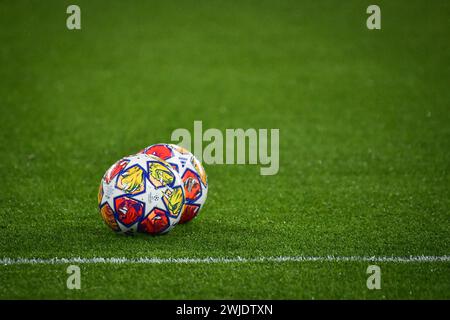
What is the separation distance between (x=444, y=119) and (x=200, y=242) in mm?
8018

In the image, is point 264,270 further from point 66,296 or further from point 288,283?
point 66,296

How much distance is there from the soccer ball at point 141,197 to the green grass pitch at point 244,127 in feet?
0.64

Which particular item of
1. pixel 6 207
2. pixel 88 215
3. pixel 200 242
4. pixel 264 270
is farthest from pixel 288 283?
pixel 6 207

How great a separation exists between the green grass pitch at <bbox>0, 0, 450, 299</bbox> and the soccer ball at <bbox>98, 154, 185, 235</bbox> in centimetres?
20

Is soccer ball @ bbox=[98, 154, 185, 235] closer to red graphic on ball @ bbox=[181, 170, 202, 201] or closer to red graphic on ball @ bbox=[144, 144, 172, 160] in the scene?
red graphic on ball @ bbox=[181, 170, 202, 201]

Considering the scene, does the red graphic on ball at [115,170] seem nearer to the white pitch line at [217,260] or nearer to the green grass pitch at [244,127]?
the green grass pitch at [244,127]

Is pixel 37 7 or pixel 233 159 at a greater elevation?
pixel 37 7

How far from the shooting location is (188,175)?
8.33m

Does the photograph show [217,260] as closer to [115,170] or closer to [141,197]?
[141,197]

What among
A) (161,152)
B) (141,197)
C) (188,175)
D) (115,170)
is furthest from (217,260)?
(161,152)

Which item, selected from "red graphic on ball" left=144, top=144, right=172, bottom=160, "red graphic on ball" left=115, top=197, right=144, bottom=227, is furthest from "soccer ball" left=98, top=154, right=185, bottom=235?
"red graphic on ball" left=144, top=144, right=172, bottom=160

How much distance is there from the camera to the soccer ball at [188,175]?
829cm

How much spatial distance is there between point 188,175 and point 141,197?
0.83m
